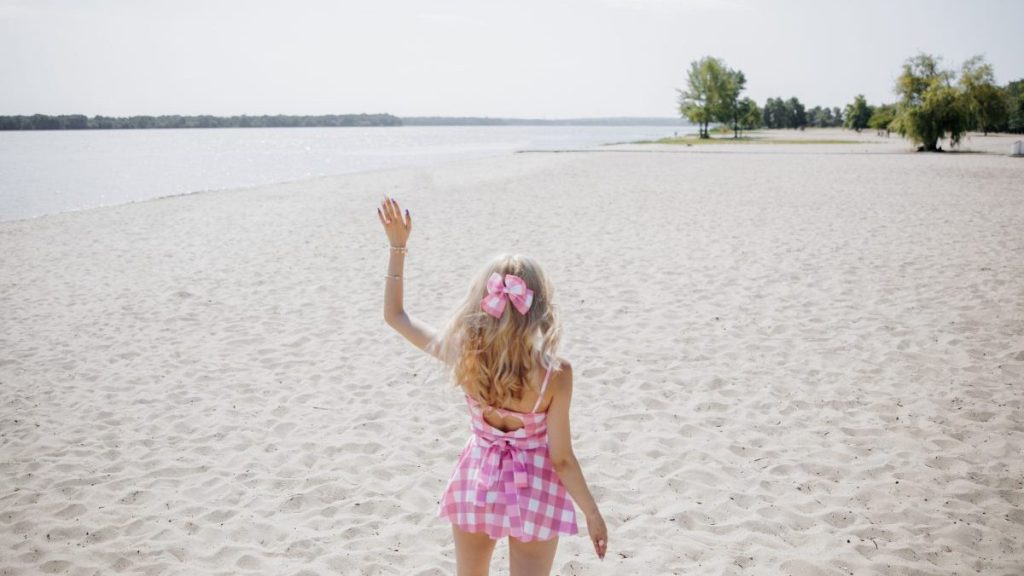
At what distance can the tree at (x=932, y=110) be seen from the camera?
38406mm

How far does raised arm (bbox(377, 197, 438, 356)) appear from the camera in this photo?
8.25ft

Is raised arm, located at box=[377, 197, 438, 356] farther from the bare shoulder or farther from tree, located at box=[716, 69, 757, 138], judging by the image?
tree, located at box=[716, 69, 757, 138]

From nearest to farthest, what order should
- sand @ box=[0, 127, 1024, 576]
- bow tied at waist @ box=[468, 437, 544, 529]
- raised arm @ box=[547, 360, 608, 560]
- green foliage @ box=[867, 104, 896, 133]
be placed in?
1. raised arm @ box=[547, 360, 608, 560]
2. bow tied at waist @ box=[468, 437, 544, 529]
3. sand @ box=[0, 127, 1024, 576]
4. green foliage @ box=[867, 104, 896, 133]

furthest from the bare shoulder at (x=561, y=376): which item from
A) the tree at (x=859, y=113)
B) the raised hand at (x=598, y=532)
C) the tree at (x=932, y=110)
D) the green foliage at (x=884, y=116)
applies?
the tree at (x=859, y=113)

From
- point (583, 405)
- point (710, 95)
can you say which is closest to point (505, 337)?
point (583, 405)

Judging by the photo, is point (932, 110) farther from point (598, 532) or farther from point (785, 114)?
point (785, 114)

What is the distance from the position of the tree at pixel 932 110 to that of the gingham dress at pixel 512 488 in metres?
45.3

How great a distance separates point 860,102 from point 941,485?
383 feet

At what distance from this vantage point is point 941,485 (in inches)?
165

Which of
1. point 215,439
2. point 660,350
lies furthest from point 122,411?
point 660,350

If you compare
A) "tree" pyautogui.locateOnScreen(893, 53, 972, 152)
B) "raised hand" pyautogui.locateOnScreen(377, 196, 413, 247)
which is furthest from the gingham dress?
"tree" pyautogui.locateOnScreen(893, 53, 972, 152)

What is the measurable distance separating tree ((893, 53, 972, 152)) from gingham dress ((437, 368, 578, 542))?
148 ft

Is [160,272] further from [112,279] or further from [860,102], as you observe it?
[860,102]

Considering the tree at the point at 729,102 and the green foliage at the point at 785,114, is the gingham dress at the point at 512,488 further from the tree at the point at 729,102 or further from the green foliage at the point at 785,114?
the green foliage at the point at 785,114
